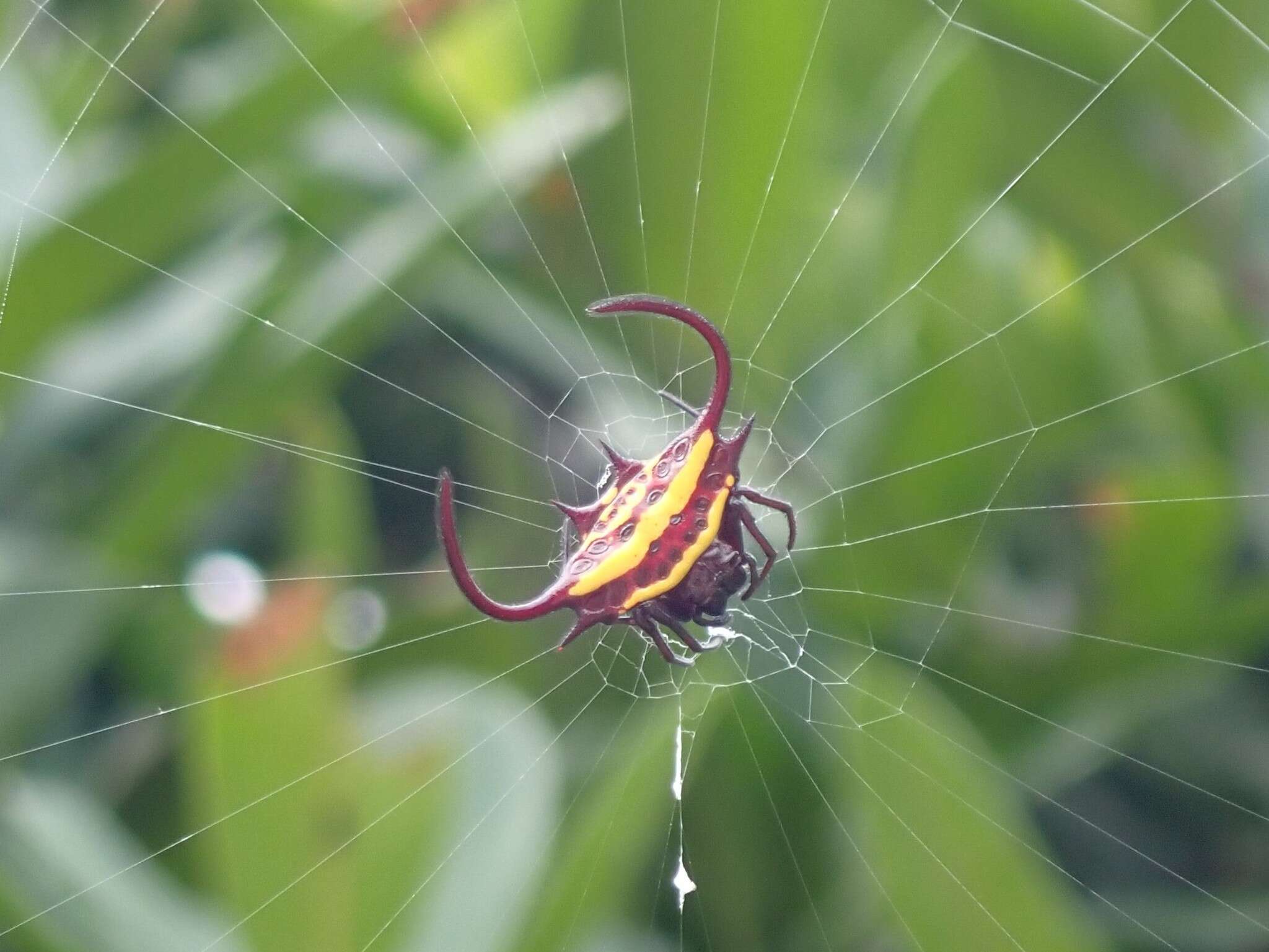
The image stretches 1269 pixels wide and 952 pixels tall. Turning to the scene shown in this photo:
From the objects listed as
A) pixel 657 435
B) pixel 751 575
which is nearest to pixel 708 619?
pixel 751 575

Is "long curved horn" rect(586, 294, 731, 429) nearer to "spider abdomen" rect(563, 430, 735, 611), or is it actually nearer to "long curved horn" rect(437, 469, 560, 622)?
"spider abdomen" rect(563, 430, 735, 611)

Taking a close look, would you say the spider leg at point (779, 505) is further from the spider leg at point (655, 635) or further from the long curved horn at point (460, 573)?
the long curved horn at point (460, 573)

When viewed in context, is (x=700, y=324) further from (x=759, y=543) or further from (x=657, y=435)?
(x=657, y=435)

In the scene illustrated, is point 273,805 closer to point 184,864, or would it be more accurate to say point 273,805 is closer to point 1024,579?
point 184,864

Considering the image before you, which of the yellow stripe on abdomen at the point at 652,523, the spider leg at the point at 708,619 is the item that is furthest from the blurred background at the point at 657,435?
the yellow stripe on abdomen at the point at 652,523

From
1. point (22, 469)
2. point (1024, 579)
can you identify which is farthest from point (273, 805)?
point (1024, 579)

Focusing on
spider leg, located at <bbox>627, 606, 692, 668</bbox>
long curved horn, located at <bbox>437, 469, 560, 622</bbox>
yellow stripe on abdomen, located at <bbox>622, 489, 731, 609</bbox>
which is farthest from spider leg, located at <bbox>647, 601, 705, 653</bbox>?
long curved horn, located at <bbox>437, 469, 560, 622</bbox>
